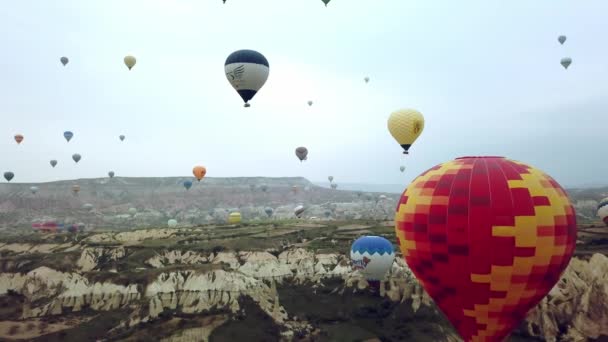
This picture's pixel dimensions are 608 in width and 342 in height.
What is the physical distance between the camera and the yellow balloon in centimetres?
4078

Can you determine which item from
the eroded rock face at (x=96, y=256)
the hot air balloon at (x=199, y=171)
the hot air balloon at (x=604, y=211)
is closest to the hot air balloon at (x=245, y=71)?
the eroded rock face at (x=96, y=256)

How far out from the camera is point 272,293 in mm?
54031

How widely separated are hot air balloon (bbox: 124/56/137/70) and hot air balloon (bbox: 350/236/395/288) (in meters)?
44.7

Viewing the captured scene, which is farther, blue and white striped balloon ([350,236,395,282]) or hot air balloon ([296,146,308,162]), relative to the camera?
hot air balloon ([296,146,308,162])

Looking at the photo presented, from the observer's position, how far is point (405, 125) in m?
40.7

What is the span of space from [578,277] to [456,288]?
1476 inches

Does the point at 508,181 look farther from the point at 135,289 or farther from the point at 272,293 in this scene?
the point at 135,289

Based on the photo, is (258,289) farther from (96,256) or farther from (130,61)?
(130,61)

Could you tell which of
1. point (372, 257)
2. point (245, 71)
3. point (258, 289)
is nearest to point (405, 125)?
point (372, 257)

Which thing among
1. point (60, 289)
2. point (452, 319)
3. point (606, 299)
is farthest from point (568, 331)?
point (60, 289)

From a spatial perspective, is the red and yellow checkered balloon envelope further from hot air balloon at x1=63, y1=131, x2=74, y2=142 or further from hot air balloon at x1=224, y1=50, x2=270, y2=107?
hot air balloon at x1=63, y1=131, x2=74, y2=142

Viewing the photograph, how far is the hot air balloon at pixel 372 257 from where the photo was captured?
40.9m

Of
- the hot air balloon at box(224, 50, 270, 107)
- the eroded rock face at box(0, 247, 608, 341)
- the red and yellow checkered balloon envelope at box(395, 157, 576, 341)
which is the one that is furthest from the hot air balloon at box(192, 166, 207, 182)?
the red and yellow checkered balloon envelope at box(395, 157, 576, 341)

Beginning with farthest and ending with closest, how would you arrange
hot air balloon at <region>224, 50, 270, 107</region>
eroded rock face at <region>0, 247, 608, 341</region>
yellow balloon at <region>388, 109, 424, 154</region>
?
eroded rock face at <region>0, 247, 608, 341</region> < yellow balloon at <region>388, 109, 424, 154</region> < hot air balloon at <region>224, 50, 270, 107</region>
